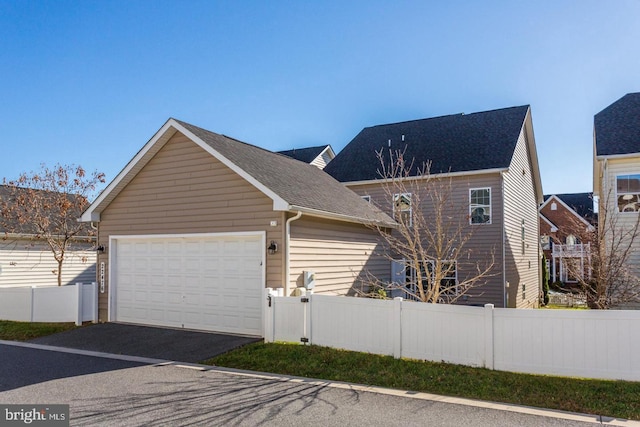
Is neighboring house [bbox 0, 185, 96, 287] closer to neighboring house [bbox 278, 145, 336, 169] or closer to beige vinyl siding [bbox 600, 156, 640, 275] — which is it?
neighboring house [bbox 278, 145, 336, 169]

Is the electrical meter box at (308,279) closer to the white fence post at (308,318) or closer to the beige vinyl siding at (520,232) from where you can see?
the white fence post at (308,318)

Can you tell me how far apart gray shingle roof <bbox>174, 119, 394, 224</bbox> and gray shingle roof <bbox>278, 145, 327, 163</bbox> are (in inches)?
509

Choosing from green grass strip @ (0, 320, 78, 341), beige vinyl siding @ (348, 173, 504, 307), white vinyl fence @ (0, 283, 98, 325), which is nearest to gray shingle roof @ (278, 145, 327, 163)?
beige vinyl siding @ (348, 173, 504, 307)

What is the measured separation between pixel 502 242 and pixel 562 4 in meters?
8.80

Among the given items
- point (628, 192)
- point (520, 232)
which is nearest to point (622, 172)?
point (628, 192)

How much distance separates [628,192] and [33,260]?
22.3 metres

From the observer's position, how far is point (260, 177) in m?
11.3

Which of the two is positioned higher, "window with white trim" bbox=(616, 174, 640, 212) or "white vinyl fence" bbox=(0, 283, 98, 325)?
"window with white trim" bbox=(616, 174, 640, 212)

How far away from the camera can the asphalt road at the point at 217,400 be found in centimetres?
584

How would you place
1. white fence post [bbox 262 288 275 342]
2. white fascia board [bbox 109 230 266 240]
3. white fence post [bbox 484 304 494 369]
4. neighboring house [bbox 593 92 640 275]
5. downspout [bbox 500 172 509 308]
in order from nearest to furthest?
white fence post [bbox 484 304 494 369] → white fence post [bbox 262 288 275 342] → white fascia board [bbox 109 230 266 240] → neighboring house [bbox 593 92 640 275] → downspout [bbox 500 172 509 308]

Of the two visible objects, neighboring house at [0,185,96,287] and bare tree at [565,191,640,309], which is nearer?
bare tree at [565,191,640,309]

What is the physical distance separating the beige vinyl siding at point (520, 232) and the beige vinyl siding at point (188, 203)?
11160 mm

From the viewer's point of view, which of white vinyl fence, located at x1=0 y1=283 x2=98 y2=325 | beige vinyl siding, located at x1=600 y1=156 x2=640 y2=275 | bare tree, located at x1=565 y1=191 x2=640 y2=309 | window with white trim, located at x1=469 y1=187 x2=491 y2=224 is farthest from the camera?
window with white trim, located at x1=469 y1=187 x2=491 y2=224

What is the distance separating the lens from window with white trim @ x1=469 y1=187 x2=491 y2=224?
1817cm
